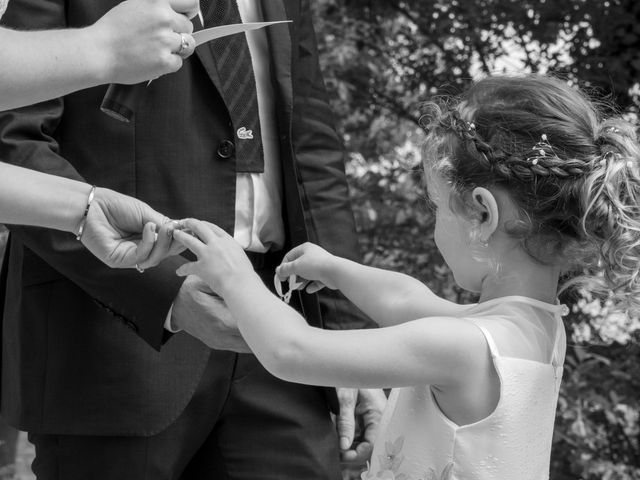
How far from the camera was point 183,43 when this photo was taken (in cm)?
193

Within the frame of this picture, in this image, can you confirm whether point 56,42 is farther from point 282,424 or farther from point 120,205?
point 282,424

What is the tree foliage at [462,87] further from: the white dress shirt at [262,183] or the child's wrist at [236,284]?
the child's wrist at [236,284]

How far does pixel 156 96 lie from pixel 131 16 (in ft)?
2.23

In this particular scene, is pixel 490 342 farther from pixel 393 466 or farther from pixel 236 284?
pixel 236 284

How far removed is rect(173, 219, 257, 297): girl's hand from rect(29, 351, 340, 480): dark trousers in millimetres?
587

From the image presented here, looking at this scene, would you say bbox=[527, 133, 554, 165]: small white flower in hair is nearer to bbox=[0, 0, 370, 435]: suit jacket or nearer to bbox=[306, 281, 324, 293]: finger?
bbox=[306, 281, 324, 293]: finger

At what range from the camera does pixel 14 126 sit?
2.45 m

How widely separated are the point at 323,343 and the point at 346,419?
987 mm

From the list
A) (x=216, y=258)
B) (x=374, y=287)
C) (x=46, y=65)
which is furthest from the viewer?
(x=374, y=287)

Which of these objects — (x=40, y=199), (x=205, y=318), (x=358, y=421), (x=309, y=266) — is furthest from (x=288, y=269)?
(x=358, y=421)

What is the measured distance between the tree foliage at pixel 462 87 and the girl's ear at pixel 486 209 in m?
2.11

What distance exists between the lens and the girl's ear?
7.19 feet

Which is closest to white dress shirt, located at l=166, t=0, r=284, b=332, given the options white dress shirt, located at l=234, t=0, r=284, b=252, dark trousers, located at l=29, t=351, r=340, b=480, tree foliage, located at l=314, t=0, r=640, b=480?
white dress shirt, located at l=234, t=0, r=284, b=252

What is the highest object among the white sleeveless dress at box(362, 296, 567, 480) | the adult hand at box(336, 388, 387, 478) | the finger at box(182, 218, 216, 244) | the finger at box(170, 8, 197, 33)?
the finger at box(170, 8, 197, 33)
